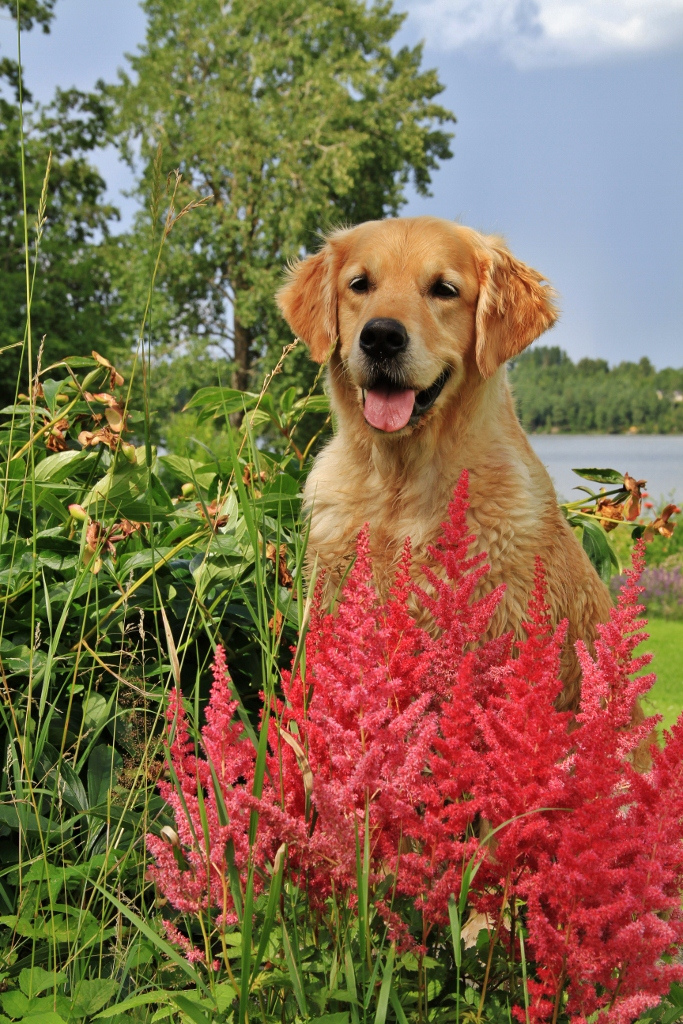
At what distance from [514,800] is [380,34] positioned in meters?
34.1

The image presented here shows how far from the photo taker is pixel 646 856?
1.50 metres

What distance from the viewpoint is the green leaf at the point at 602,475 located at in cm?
386

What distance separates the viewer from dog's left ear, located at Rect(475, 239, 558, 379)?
332 cm

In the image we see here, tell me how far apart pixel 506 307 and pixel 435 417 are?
583 millimetres

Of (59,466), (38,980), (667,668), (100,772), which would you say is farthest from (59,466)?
(667,668)

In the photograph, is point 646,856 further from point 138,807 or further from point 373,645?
point 138,807

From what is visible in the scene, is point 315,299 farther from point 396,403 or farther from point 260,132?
point 260,132

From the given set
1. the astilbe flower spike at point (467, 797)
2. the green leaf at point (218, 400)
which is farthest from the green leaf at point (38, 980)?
the green leaf at point (218, 400)

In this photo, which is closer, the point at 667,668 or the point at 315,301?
the point at 315,301

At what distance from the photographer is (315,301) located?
3645mm

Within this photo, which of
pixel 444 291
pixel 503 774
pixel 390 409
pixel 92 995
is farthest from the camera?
pixel 444 291

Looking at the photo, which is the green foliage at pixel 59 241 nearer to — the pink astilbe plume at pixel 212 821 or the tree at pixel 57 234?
the tree at pixel 57 234

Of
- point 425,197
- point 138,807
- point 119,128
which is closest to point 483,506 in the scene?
point 138,807

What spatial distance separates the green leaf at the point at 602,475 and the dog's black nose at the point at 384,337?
137 centimetres
